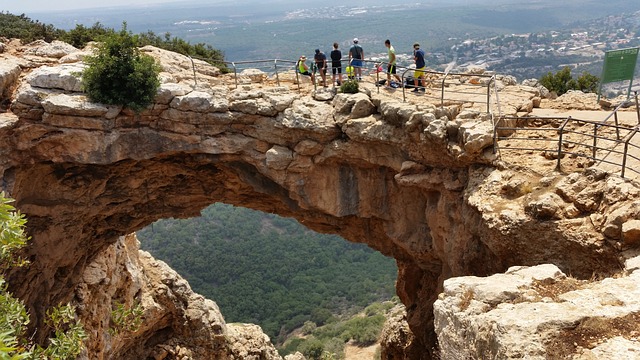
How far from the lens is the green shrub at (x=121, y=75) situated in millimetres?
19375

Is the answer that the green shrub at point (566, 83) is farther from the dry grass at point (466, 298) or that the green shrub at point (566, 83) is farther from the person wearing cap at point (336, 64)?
the dry grass at point (466, 298)

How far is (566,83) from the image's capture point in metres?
30.0

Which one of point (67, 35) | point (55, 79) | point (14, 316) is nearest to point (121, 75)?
point (55, 79)

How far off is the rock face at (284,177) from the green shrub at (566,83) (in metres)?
8.77

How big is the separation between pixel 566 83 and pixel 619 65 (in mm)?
13600

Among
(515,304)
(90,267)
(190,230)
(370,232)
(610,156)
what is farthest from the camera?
(190,230)

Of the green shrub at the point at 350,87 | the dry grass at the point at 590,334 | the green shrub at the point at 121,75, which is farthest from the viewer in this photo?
the green shrub at the point at 350,87

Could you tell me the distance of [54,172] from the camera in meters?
21.7

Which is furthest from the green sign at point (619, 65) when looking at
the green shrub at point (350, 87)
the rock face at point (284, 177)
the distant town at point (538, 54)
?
the distant town at point (538, 54)

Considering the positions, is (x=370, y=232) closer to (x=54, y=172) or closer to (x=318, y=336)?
(x=54, y=172)

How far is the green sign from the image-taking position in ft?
55.5

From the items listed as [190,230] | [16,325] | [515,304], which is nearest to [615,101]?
[515,304]

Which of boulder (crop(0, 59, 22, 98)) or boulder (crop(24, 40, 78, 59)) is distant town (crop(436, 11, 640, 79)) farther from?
boulder (crop(0, 59, 22, 98))

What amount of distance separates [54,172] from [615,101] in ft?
71.5
